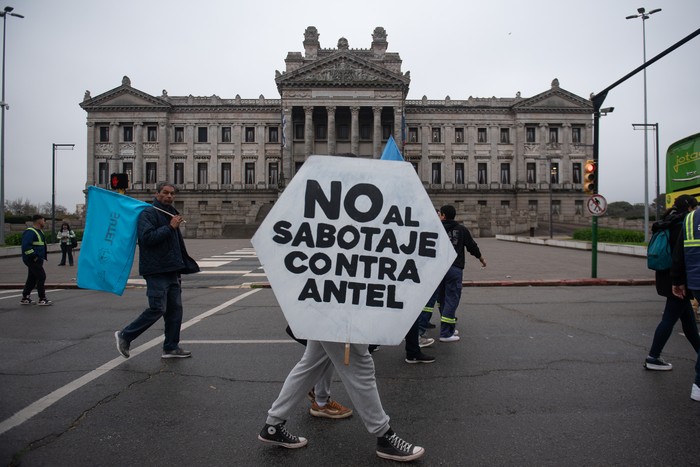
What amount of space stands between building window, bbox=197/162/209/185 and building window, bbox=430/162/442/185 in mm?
29247

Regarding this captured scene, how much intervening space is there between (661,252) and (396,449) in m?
3.70

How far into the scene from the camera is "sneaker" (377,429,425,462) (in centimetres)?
315

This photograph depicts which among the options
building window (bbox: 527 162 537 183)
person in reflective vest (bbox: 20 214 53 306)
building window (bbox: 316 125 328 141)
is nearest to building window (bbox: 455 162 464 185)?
building window (bbox: 527 162 537 183)

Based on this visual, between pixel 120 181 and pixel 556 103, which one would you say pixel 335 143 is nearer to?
pixel 556 103

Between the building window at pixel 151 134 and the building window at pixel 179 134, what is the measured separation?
241 centimetres

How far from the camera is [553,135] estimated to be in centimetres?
6231

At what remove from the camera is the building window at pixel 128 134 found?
200 feet

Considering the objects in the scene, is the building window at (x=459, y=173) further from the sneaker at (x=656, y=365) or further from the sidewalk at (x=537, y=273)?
the sneaker at (x=656, y=365)

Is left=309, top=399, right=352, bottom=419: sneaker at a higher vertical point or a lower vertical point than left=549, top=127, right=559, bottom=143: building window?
lower

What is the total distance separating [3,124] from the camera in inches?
1091

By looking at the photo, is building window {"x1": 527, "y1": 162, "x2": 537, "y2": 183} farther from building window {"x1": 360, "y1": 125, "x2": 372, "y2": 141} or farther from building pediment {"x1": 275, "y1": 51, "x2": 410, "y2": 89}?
building window {"x1": 360, "y1": 125, "x2": 372, "y2": 141}

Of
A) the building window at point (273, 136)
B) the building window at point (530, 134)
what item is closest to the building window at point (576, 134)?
the building window at point (530, 134)

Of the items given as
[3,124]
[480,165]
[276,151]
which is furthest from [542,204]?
[3,124]

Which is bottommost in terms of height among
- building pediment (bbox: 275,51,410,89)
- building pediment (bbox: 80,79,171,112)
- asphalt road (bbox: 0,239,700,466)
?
asphalt road (bbox: 0,239,700,466)
